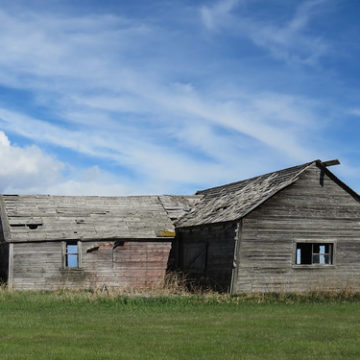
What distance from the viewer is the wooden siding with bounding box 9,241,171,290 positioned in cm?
2889

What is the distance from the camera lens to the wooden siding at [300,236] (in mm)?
26250

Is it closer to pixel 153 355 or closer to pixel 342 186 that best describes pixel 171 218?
pixel 342 186

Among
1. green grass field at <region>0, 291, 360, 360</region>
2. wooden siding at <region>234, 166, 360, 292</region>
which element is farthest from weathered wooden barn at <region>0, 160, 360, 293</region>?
green grass field at <region>0, 291, 360, 360</region>

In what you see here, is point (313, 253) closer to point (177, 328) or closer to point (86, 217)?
point (86, 217)

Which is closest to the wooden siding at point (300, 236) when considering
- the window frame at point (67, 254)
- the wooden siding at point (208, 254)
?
the wooden siding at point (208, 254)

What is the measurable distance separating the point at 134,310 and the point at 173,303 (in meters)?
2.17

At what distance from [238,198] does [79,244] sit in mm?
8088

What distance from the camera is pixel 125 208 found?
33.7 metres

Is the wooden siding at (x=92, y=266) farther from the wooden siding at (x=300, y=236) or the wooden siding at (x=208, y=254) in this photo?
the wooden siding at (x=300, y=236)

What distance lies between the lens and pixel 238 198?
29.8 m

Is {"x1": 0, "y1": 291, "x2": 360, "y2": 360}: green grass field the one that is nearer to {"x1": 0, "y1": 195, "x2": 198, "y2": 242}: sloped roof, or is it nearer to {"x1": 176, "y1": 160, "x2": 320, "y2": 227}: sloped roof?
{"x1": 176, "y1": 160, "x2": 320, "y2": 227}: sloped roof

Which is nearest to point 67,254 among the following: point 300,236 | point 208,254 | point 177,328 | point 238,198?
point 208,254

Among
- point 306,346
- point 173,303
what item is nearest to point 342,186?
point 173,303

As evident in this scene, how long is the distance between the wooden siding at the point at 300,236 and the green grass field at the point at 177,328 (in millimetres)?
3632
